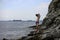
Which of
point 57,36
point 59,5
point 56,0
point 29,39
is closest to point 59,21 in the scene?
point 29,39

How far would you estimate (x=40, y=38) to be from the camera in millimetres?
20734

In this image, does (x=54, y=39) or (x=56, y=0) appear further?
(x=56, y=0)

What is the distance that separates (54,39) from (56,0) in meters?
22.4

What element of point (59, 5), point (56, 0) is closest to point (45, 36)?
point (59, 5)

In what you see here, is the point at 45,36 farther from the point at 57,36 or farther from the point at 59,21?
the point at 59,21

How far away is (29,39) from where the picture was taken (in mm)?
23922

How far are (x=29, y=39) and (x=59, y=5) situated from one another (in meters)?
14.9

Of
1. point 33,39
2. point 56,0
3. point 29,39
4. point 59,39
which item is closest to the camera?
point 59,39

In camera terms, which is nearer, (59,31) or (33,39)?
(59,31)

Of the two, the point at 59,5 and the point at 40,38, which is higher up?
the point at 59,5

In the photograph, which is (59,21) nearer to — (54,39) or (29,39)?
(29,39)

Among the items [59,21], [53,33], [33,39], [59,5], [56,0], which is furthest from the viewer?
[56,0]

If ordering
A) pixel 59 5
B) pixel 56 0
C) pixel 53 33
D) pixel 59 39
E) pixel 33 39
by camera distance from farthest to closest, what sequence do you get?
pixel 56 0
pixel 59 5
pixel 33 39
pixel 53 33
pixel 59 39

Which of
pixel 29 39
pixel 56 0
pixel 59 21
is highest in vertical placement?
pixel 56 0
